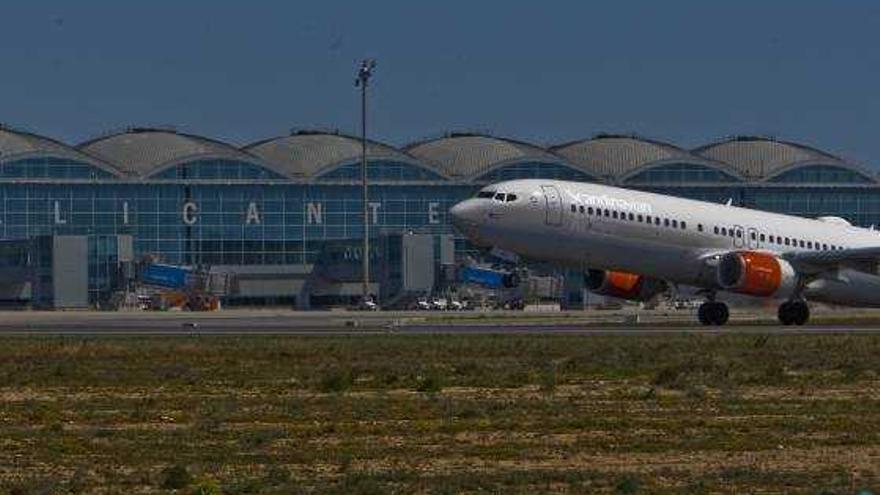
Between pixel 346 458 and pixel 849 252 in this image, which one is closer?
pixel 346 458

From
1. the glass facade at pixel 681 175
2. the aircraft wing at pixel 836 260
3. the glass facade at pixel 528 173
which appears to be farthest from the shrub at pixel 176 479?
the glass facade at pixel 681 175

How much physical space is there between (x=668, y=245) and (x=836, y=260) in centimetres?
665

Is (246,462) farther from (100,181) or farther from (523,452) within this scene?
(100,181)

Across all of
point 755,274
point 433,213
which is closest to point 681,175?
point 433,213

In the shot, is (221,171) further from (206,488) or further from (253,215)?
(206,488)

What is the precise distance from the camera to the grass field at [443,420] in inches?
1113

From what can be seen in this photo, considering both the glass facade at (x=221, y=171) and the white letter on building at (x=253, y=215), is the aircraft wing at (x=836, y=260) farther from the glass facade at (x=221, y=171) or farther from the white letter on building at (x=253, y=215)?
the glass facade at (x=221, y=171)

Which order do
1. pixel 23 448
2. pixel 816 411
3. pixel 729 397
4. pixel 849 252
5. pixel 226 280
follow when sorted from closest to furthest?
pixel 23 448 < pixel 816 411 < pixel 729 397 < pixel 849 252 < pixel 226 280

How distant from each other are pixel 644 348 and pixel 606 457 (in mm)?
28754

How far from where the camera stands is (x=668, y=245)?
7706 centimetres

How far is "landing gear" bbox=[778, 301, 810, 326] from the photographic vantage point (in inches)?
3145

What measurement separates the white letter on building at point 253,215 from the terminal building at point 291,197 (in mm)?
76

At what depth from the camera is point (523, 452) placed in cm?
3161

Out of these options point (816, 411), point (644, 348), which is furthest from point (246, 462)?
point (644, 348)
